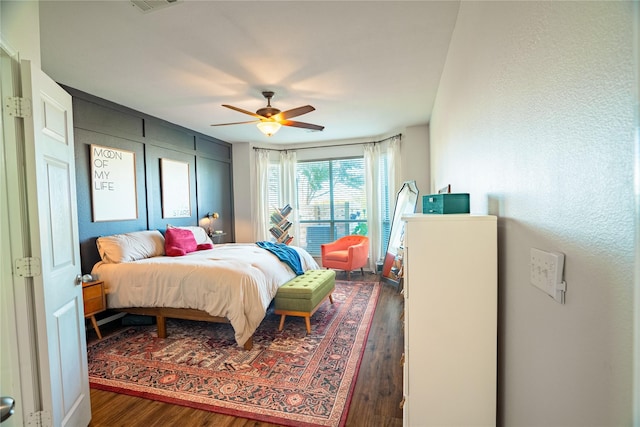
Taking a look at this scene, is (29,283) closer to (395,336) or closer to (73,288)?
(73,288)

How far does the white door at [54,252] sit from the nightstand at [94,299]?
1224mm

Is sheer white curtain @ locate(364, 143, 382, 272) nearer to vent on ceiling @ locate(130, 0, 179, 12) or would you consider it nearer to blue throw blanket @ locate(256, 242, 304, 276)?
blue throw blanket @ locate(256, 242, 304, 276)

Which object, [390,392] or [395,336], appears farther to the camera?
[395,336]

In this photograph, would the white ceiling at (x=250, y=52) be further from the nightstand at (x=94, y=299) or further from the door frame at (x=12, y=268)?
the nightstand at (x=94, y=299)

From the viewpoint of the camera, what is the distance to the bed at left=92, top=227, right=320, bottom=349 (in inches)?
108

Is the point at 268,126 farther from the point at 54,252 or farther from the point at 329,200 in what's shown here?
the point at 329,200

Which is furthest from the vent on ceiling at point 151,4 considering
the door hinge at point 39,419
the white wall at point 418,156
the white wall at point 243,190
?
the white wall at point 243,190

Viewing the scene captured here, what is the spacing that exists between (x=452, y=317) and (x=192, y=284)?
2453 millimetres

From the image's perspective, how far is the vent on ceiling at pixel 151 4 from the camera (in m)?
1.80

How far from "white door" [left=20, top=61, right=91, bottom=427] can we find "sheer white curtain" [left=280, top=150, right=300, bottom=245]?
14.7 feet

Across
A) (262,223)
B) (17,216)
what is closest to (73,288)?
(17,216)

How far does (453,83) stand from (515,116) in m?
1.45

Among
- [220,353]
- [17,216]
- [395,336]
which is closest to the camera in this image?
[17,216]

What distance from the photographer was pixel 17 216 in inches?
54.1
